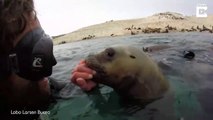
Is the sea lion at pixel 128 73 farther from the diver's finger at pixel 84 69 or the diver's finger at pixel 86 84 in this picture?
the diver's finger at pixel 86 84

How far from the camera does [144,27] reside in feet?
65.4

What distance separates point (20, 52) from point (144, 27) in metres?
15.1

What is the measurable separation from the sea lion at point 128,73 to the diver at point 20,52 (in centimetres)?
104

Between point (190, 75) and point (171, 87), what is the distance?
1.01 metres

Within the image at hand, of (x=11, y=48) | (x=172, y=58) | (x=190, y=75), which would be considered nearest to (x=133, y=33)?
(x=172, y=58)

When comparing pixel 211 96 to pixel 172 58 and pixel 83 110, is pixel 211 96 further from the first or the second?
pixel 172 58

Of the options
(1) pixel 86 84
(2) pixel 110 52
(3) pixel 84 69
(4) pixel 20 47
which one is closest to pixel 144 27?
(1) pixel 86 84

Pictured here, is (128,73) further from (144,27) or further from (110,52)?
(144,27)

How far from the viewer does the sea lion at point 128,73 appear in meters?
6.15

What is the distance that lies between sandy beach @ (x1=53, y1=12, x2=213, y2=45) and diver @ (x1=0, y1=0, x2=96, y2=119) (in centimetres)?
1304

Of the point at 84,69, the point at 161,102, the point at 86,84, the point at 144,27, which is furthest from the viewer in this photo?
the point at 144,27

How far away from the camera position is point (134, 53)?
6352 mm

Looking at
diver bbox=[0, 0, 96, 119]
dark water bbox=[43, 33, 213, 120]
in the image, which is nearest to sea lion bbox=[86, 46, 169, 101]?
dark water bbox=[43, 33, 213, 120]

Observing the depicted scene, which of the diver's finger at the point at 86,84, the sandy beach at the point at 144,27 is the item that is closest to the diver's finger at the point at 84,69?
the diver's finger at the point at 86,84
